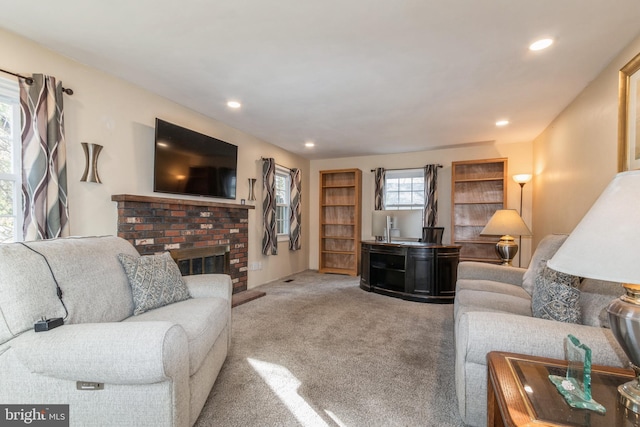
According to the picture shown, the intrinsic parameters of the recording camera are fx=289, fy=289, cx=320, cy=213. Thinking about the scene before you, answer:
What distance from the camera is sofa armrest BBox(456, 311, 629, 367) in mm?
1244

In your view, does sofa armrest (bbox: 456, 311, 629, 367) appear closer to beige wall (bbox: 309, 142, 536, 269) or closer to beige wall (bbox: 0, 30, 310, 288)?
beige wall (bbox: 0, 30, 310, 288)

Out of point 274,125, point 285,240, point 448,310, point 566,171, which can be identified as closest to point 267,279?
point 285,240

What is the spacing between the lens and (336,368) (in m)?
2.15

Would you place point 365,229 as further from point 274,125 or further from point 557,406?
point 557,406

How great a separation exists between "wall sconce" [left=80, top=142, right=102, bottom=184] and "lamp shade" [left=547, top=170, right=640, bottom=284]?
320 cm

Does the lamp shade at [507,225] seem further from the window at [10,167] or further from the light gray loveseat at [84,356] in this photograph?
the window at [10,167]

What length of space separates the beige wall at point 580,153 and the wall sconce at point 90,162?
14.0 ft

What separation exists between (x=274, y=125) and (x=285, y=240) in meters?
2.28

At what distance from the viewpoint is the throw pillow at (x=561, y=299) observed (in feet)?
5.18

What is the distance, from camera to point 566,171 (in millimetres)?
3275

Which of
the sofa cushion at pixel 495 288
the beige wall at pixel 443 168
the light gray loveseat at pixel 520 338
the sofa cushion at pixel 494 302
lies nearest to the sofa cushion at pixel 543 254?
the sofa cushion at pixel 495 288

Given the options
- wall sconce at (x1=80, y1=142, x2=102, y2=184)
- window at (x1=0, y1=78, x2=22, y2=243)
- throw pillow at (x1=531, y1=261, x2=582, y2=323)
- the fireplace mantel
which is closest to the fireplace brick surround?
the fireplace mantel

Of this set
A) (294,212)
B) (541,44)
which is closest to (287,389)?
(541,44)

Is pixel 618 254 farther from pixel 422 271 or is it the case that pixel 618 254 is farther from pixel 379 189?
pixel 379 189
